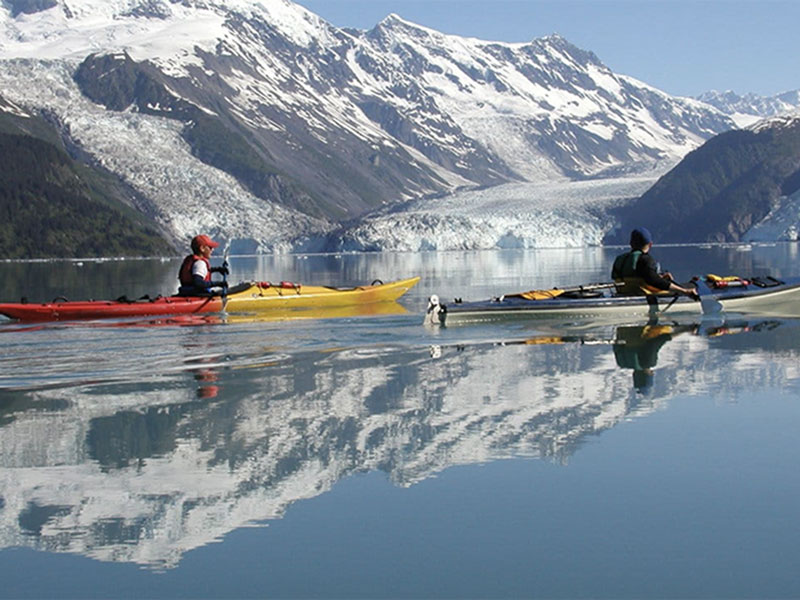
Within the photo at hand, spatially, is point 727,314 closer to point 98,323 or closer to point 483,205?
point 98,323

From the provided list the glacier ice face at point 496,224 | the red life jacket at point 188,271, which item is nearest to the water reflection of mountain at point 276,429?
the red life jacket at point 188,271

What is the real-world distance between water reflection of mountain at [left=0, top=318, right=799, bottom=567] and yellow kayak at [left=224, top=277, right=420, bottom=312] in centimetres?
1009

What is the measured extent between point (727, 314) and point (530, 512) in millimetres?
16385

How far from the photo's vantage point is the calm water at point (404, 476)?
25.2 feet

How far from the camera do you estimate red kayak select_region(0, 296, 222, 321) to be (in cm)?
2659

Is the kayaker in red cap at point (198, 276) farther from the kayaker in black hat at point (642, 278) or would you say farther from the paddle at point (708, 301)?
the paddle at point (708, 301)

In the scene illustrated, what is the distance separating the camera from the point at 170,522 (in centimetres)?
873

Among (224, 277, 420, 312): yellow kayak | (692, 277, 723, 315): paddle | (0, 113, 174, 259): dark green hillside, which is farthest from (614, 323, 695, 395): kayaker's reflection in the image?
(0, 113, 174, 259): dark green hillside

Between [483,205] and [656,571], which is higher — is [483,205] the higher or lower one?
the higher one

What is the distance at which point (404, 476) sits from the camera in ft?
32.8

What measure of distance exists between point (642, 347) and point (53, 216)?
526ft

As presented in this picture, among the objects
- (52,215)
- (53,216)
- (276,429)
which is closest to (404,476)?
(276,429)

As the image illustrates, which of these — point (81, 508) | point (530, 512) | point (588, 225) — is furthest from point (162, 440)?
point (588, 225)

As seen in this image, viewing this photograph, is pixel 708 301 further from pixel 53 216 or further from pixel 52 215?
pixel 52 215
